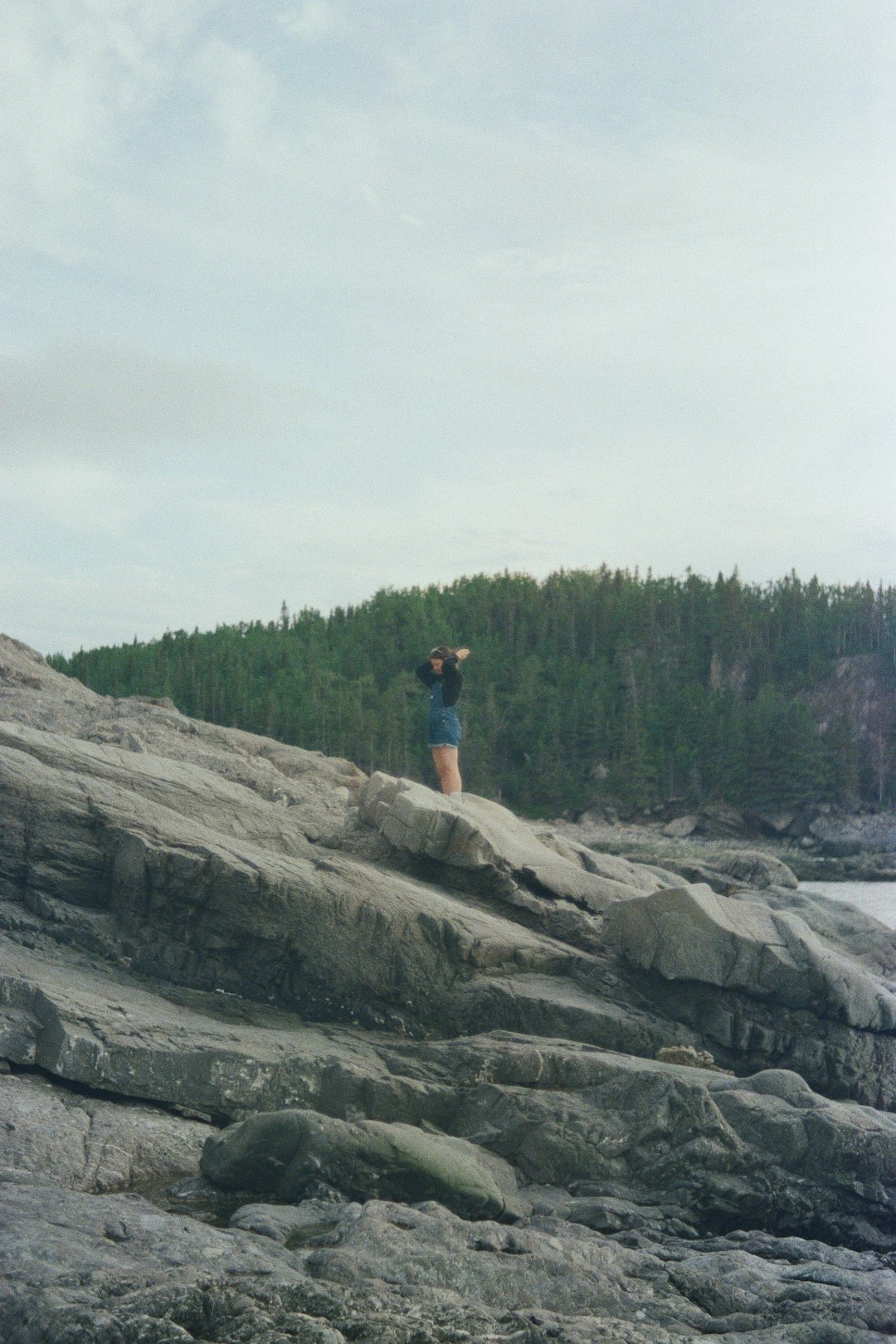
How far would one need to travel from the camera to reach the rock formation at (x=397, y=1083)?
8.07 meters

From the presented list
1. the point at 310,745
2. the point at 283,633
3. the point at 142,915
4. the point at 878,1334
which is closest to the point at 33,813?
the point at 142,915

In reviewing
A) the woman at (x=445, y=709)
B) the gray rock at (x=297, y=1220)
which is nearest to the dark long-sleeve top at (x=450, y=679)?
the woman at (x=445, y=709)

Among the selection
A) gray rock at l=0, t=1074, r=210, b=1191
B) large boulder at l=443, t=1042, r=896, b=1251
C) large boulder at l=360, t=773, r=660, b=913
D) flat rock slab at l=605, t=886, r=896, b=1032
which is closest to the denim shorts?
Answer: large boulder at l=360, t=773, r=660, b=913

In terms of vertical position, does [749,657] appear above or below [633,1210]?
above

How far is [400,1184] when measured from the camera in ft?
33.0

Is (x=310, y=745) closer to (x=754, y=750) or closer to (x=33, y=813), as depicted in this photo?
(x=754, y=750)

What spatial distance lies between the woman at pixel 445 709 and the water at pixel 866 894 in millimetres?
18928

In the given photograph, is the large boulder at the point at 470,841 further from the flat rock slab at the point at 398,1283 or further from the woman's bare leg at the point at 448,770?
the flat rock slab at the point at 398,1283

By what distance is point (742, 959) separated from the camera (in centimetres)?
1509

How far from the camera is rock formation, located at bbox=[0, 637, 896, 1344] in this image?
8.07 metres

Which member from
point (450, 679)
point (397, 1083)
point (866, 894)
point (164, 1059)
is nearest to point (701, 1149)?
point (397, 1083)

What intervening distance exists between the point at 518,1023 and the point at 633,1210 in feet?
12.1

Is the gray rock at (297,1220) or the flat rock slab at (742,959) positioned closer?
the gray rock at (297,1220)

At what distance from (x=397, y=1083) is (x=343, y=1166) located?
185 centimetres
